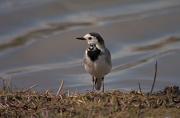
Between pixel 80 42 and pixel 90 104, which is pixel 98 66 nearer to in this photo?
pixel 90 104

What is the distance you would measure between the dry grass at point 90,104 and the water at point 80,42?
13.5 feet

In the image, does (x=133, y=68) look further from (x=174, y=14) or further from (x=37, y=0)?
(x=37, y=0)

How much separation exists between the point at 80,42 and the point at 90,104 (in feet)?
23.7

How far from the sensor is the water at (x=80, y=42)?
1395cm

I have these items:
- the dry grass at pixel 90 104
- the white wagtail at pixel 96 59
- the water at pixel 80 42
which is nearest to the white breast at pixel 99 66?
the white wagtail at pixel 96 59

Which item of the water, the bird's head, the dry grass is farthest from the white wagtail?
the water

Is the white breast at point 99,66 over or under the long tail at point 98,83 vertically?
over

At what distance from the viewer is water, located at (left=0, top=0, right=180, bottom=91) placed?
1395cm

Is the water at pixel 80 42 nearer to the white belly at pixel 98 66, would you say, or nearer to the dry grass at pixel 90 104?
the white belly at pixel 98 66

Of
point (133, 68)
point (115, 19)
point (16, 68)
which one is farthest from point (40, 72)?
point (115, 19)

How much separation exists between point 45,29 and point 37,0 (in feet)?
4.87

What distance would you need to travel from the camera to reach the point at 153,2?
17.3 m

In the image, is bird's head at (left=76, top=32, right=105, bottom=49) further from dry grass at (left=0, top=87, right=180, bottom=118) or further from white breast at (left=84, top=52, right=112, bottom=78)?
dry grass at (left=0, top=87, right=180, bottom=118)

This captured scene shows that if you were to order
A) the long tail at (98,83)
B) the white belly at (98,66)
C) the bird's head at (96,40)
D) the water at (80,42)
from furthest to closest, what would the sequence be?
the water at (80,42) → the long tail at (98,83) → the bird's head at (96,40) → the white belly at (98,66)
